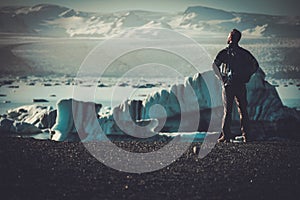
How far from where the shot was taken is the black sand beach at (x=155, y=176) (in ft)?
18.3

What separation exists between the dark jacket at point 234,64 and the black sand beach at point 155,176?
4.66 feet

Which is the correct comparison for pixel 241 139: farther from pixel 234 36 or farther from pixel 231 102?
pixel 234 36

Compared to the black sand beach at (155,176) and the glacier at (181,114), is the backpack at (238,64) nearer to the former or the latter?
the black sand beach at (155,176)

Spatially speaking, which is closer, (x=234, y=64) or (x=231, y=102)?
(x=234, y=64)

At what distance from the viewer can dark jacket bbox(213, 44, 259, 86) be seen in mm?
8859

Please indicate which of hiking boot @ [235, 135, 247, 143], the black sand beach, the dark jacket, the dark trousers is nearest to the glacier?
hiking boot @ [235, 135, 247, 143]

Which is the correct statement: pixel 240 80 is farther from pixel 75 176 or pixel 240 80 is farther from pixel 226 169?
pixel 75 176

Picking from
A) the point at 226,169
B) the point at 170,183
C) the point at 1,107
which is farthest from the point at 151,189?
the point at 1,107

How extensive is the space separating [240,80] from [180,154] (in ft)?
6.43

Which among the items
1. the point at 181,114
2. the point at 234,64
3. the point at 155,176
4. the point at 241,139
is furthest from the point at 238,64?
the point at 181,114

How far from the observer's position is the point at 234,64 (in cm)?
887

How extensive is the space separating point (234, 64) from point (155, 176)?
3.20m

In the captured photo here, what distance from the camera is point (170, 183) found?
19.5ft

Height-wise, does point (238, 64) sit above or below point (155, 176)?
above
